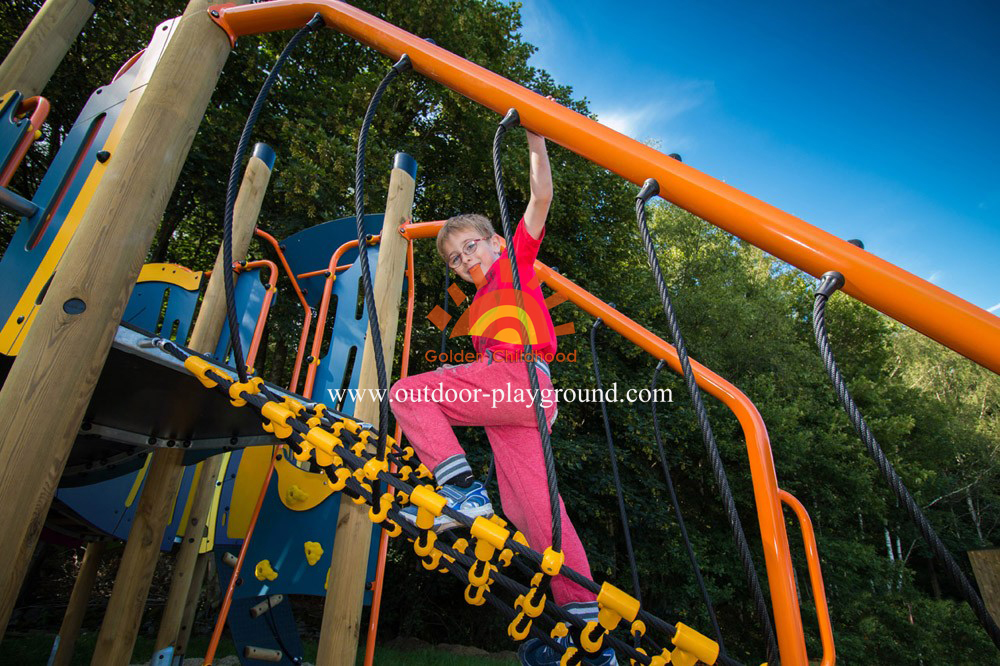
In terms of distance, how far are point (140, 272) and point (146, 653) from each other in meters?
5.28

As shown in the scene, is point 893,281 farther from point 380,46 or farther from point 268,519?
point 268,519

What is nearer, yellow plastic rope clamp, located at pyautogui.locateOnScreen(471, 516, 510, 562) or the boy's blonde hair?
yellow plastic rope clamp, located at pyautogui.locateOnScreen(471, 516, 510, 562)

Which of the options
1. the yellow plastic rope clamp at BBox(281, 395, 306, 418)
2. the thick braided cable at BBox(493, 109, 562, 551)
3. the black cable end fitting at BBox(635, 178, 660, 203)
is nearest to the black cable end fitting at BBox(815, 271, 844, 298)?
the black cable end fitting at BBox(635, 178, 660, 203)

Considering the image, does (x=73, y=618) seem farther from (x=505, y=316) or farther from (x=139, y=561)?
(x=505, y=316)

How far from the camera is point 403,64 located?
4.15ft

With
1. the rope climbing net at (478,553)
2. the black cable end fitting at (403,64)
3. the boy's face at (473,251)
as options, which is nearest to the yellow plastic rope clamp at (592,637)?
the rope climbing net at (478,553)

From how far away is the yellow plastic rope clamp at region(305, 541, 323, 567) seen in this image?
2576 mm

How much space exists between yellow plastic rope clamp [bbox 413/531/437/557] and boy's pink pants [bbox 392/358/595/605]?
0.25m

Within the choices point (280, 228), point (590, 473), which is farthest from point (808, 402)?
point (280, 228)

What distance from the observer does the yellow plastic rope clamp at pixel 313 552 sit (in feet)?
8.45

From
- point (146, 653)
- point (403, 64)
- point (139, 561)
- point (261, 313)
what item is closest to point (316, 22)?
point (403, 64)

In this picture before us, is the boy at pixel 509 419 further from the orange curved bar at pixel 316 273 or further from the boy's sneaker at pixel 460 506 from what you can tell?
the orange curved bar at pixel 316 273

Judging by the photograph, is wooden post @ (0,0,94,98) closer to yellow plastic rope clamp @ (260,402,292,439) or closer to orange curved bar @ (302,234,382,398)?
orange curved bar @ (302,234,382,398)

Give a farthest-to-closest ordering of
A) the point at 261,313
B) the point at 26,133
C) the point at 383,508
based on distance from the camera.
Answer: the point at 261,313, the point at 26,133, the point at 383,508
